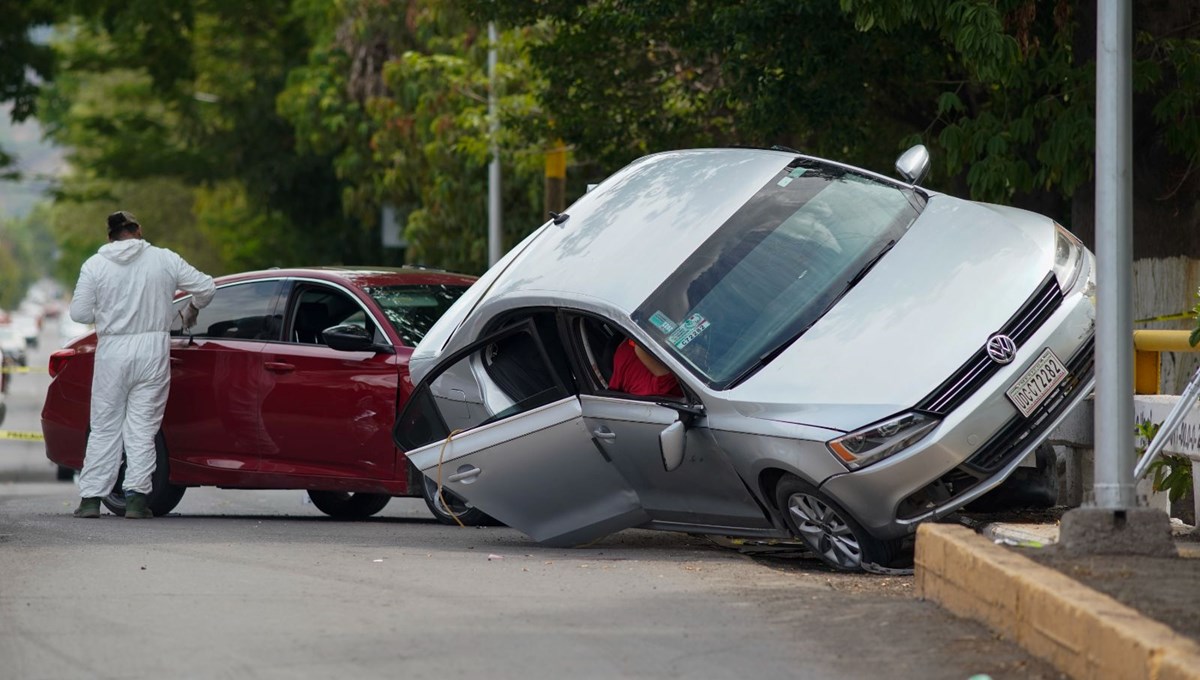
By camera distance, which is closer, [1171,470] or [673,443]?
[673,443]

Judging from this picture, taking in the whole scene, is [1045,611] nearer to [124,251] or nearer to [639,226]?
[639,226]

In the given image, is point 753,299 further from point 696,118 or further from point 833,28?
point 696,118

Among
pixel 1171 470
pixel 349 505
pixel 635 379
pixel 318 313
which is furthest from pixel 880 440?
pixel 349 505

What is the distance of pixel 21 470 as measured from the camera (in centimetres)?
2164

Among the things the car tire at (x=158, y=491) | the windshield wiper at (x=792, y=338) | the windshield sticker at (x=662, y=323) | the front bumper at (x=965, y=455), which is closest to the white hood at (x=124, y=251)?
the car tire at (x=158, y=491)

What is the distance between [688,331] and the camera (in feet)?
27.9

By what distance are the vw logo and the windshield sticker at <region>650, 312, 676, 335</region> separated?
4.70 feet

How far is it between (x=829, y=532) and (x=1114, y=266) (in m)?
1.83

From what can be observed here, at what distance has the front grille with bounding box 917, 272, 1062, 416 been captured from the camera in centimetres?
775

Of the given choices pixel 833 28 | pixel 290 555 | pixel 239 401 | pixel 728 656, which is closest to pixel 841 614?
pixel 728 656

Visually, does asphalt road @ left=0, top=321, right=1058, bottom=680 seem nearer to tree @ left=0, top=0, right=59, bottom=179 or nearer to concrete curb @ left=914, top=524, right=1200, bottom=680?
concrete curb @ left=914, top=524, right=1200, bottom=680

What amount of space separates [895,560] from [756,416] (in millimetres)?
914

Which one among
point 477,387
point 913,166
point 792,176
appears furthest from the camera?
point 913,166

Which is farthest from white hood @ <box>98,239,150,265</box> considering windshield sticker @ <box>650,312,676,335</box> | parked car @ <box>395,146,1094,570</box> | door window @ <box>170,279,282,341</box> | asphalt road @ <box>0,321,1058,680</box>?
windshield sticker @ <box>650,312,676,335</box>
